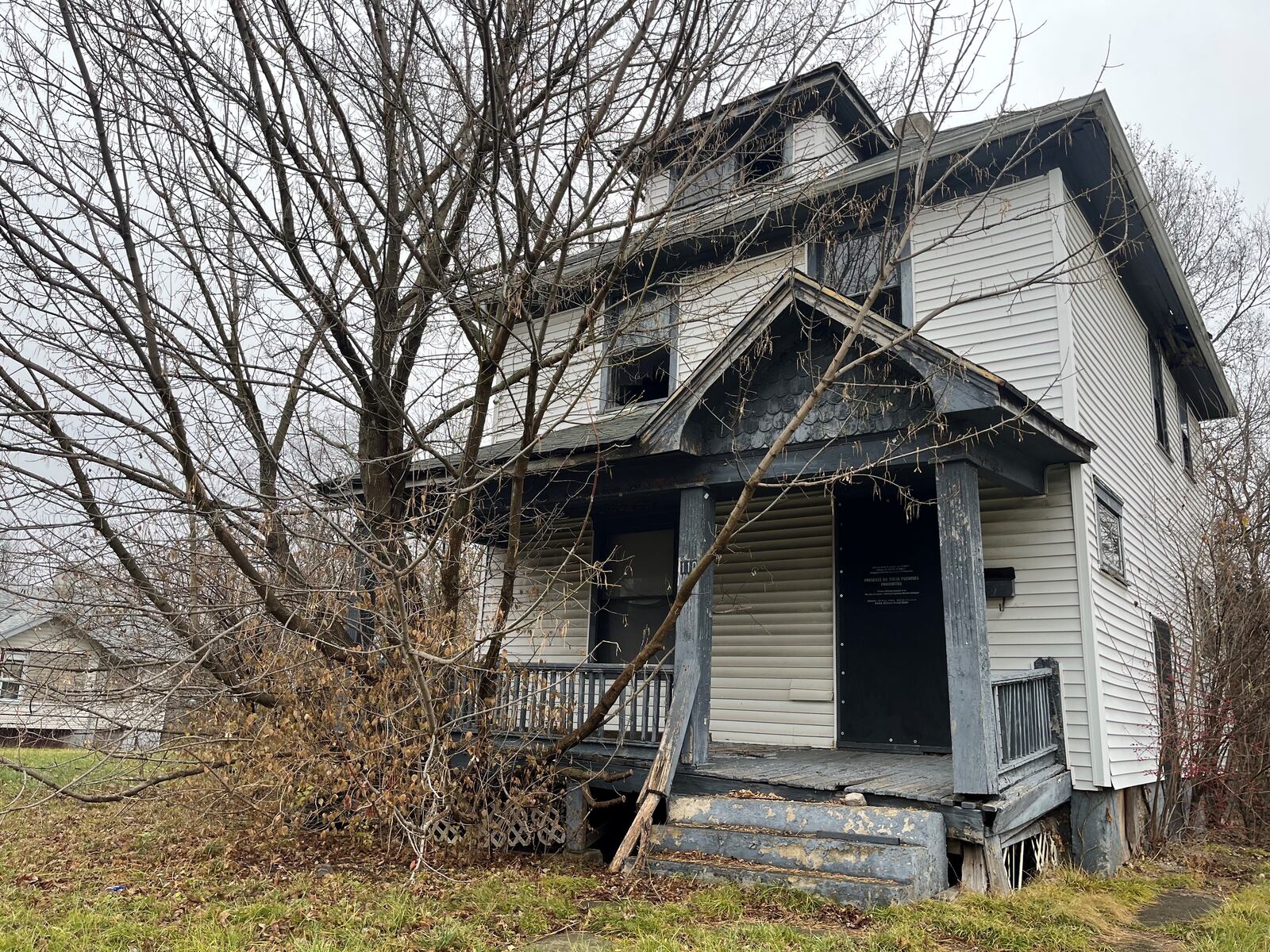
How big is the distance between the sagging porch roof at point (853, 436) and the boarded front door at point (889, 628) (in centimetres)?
164

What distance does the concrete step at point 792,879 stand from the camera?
230 inches

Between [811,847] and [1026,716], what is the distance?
2455 mm

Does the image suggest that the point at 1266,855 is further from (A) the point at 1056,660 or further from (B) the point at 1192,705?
(A) the point at 1056,660

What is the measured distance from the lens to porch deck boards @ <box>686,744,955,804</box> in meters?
6.79

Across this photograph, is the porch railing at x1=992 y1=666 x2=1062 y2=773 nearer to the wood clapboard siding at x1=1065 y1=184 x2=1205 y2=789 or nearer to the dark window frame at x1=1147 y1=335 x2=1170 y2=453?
the wood clapboard siding at x1=1065 y1=184 x2=1205 y2=789

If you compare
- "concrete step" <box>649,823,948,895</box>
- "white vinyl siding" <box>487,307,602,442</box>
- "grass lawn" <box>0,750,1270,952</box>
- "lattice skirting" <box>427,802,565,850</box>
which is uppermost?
→ "white vinyl siding" <box>487,307,602,442</box>

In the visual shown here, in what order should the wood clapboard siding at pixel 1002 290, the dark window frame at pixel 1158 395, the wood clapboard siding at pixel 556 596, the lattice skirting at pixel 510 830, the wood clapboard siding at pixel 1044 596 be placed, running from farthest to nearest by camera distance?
the dark window frame at pixel 1158 395
the wood clapboard siding at pixel 556 596
the wood clapboard siding at pixel 1002 290
the wood clapboard siding at pixel 1044 596
the lattice skirting at pixel 510 830

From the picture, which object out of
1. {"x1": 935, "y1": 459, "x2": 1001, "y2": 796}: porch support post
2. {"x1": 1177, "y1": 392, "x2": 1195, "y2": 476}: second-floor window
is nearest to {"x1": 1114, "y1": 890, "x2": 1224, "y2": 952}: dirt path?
{"x1": 935, "y1": 459, "x2": 1001, "y2": 796}: porch support post

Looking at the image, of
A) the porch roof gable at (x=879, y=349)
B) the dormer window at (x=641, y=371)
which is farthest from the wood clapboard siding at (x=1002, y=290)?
the dormer window at (x=641, y=371)

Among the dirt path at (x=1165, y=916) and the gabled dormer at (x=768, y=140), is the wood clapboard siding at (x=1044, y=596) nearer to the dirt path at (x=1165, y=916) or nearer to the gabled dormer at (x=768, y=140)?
the dirt path at (x=1165, y=916)

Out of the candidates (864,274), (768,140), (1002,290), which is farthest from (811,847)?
(768,140)

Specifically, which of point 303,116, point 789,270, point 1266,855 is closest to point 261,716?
point 303,116

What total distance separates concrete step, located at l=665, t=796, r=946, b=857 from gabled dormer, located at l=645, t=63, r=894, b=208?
191 inches

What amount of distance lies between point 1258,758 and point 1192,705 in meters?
1.87
